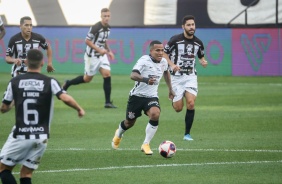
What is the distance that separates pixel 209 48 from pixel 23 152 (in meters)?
22.9

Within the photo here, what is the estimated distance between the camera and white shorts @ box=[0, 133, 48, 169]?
9.80 m

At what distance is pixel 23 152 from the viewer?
9859 mm

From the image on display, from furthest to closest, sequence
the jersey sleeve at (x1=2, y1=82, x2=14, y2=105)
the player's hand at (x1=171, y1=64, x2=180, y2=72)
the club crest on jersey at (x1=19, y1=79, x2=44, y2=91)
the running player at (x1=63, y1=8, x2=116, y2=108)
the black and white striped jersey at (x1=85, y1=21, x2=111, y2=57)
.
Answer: the black and white striped jersey at (x1=85, y1=21, x2=111, y2=57), the running player at (x1=63, y1=8, x2=116, y2=108), the player's hand at (x1=171, y1=64, x2=180, y2=72), the jersey sleeve at (x1=2, y1=82, x2=14, y2=105), the club crest on jersey at (x1=19, y1=79, x2=44, y2=91)

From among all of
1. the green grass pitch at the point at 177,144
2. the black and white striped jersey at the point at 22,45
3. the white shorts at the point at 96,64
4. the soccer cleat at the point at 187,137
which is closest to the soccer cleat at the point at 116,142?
the green grass pitch at the point at 177,144

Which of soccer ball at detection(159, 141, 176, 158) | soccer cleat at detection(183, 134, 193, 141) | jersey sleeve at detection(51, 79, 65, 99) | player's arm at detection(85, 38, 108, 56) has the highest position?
jersey sleeve at detection(51, 79, 65, 99)

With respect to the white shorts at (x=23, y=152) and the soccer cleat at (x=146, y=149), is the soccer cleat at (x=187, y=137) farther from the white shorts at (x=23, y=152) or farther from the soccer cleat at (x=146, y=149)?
the white shorts at (x=23, y=152)

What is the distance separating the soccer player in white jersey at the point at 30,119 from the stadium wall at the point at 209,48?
2217 cm

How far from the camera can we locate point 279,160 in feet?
43.9

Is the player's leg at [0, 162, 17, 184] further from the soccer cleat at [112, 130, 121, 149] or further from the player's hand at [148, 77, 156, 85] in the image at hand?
the soccer cleat at [112, 130, 121, 149]

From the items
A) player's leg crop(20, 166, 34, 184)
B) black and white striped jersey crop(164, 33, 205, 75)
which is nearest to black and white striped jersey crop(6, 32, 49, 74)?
black and white striped jersey crop(164, 33, 205, 75)

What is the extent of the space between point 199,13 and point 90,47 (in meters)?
11.8

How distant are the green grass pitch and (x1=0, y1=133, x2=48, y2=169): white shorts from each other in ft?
5.37

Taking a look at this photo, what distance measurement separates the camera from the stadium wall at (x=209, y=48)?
1243 inches

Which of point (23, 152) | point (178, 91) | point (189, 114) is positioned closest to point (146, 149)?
point (189, 114)
